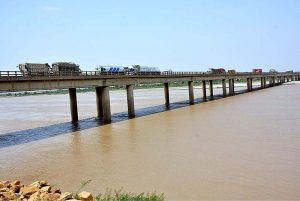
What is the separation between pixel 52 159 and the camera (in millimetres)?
20219

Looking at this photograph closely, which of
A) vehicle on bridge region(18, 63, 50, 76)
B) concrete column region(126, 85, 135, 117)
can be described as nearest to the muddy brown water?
vehicle on bridge region(18, 63, 50, 76)

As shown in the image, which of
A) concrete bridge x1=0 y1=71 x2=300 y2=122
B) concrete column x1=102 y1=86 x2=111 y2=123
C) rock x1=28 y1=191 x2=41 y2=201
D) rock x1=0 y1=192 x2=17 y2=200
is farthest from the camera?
concrete column x1=102 y1=86 x2=111 y2=123

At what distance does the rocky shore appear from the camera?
34.2ft

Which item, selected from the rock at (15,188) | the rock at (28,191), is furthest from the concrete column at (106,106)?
the rock at (28,191)

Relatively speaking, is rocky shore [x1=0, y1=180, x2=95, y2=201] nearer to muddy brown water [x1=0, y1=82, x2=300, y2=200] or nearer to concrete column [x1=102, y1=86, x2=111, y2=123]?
muddy brown water [x1=0, y1=82, x2=300, y2=200]

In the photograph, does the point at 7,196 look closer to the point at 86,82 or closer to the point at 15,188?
the point at 15,188

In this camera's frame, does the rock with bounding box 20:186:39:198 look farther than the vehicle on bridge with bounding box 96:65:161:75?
No

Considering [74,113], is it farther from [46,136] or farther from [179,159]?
[179,159]

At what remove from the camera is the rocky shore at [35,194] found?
10.4 meters

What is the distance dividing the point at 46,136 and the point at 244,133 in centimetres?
1554

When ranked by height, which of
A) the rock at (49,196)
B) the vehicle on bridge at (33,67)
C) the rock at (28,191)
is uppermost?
the vehicle on bridge at (33,67)

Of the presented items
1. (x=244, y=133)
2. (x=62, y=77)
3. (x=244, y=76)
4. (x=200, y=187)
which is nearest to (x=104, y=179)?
(x=200, y=187)

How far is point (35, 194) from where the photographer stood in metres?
10.9

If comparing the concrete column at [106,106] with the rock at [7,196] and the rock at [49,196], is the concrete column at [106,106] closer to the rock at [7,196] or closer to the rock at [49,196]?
the rock at [7,196]
